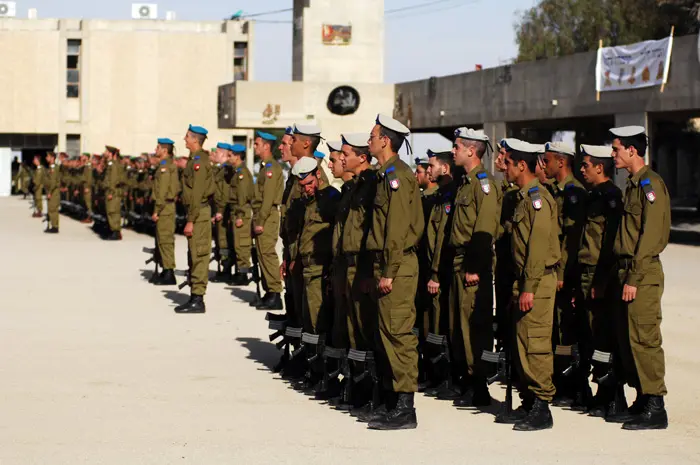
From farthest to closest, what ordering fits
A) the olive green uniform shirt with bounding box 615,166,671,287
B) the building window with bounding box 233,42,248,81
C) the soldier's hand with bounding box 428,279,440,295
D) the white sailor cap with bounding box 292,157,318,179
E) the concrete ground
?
the building window with bounding box 233,42,248,81, the white sailor cap with bounding box 292,157,318,179, the soldier's hand with bounding box 428,279,440,295, the olive green uniform shirt with bounding box 615,166,671,287, the concrete ground

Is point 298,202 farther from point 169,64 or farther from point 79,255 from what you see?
point 169,64

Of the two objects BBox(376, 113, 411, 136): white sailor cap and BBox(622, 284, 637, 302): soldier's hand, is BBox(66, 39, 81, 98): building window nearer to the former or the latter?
BBox(376, 113, 411, 136): white sailor cap

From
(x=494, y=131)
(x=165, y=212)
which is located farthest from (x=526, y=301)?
(x=494, y=131)

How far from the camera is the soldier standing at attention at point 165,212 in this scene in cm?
1745

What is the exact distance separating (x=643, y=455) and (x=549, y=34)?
4953 cm

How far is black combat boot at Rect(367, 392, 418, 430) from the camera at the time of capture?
7973 millimetres

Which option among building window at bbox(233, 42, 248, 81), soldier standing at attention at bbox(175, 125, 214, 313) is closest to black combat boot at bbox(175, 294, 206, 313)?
soldier standing at attention at bbox(175, 125, 214, 313)

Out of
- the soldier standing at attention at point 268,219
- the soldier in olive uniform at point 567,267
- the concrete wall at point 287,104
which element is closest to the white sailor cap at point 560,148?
the soldier in olive uniform at point 567,267

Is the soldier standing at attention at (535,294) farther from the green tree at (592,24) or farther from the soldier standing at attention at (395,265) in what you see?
the green tree at (592,24)

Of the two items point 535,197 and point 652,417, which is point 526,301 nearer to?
point 535,197

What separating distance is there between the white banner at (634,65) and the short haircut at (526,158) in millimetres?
16842

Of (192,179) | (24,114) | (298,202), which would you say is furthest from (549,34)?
(298,202)

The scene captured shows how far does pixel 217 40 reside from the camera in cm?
6762

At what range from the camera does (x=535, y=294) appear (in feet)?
26.1
